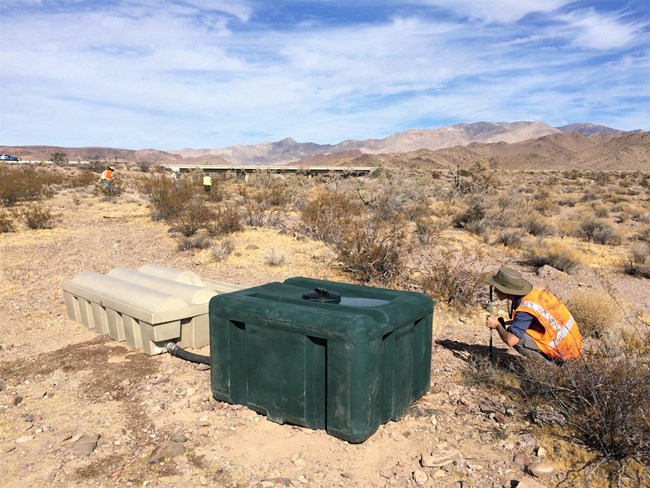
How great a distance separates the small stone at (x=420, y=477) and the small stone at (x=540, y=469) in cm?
70

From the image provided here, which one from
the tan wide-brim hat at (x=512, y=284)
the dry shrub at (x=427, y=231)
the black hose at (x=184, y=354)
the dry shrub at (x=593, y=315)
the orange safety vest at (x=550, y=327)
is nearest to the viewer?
the orange safety vest at (x=550, y=327)

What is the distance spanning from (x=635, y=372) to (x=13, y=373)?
5652 mm

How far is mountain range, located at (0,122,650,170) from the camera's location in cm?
8988

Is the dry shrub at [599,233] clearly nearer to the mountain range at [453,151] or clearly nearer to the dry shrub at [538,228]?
the dry shrub at [538,228]

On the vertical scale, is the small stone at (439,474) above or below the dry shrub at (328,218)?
below

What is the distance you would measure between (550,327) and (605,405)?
93 centimetres

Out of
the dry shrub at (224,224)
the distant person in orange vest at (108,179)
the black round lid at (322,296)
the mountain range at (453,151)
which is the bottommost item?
the dry shrub at (224,224)

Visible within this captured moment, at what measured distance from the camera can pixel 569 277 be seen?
963cm

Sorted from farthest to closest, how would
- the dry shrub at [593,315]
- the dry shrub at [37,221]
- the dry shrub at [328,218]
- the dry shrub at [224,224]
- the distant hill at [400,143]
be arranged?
the distant hill at [400,143] → the dry shrub at [37,221] → the dry shrub at [224,224] → the dry shrub at [328,218] → the dry shrub at [593,315]

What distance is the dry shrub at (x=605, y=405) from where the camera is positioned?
3.41 meters

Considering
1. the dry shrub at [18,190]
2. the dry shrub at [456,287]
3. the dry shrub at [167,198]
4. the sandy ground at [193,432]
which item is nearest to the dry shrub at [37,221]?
the dry shrub at [167,198]

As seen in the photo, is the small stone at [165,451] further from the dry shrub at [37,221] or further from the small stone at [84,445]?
the dry shrub at [37,221]

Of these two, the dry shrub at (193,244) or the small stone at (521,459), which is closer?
the small stone at (521,459)

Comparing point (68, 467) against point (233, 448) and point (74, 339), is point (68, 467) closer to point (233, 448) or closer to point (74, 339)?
point (233, 448)
